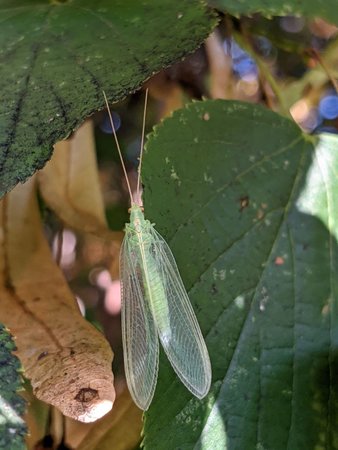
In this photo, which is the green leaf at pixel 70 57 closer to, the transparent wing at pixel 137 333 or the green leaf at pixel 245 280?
the green leaf at pixel 245 280

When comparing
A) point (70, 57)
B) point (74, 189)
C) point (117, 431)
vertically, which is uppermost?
point (70, 57)

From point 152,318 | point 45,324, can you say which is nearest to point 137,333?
point 152,318

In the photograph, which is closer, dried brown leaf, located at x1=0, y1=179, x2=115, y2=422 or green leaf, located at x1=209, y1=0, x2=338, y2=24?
dried brown leaf, located at x1=0, y1=179, x2=115, y2=422

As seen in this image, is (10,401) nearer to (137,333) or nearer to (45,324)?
(45,324)

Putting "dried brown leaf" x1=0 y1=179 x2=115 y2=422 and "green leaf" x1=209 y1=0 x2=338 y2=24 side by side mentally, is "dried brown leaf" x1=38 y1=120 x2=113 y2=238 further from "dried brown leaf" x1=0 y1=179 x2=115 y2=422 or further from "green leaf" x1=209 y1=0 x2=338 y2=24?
"green leaf" x1=209 y1=0 x2=338 y2=24

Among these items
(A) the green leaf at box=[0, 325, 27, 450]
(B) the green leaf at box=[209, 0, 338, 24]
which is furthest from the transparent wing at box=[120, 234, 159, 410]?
(B) the green leaf at box=[209, 0, 338, 24]

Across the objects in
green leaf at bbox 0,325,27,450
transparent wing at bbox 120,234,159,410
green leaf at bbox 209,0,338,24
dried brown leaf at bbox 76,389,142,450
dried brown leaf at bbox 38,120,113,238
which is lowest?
dried brown leaf at bbox 76,389,142,450
